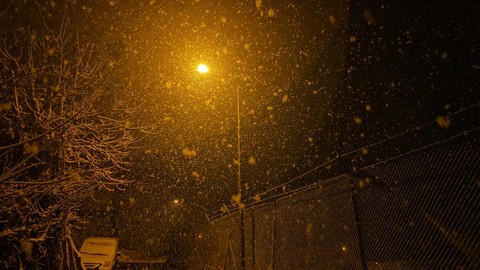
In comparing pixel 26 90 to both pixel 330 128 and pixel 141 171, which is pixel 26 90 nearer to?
pixel 141 171

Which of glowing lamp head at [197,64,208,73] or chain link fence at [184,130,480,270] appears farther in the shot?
glowing lamp head at [197,64,208,73]

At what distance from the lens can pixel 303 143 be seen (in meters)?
33.4

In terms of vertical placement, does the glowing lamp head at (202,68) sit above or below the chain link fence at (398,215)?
above

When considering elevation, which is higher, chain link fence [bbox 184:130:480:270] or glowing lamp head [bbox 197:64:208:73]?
glowing lamp head [bbox 197:64:208:73]

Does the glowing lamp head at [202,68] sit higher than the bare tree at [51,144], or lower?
higher

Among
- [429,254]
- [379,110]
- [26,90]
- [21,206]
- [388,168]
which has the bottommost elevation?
[429,254]

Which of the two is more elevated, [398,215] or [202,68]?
[202,68]

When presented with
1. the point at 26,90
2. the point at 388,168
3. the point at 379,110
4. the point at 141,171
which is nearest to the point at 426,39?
the point at 379,110

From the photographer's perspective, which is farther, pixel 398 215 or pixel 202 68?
pixel 202 68

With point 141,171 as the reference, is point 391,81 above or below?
above

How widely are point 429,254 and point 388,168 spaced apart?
1.59m

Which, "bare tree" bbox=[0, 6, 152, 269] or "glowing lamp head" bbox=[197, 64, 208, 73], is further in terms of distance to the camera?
"glowing lamp head" bbox=[197, 64, 208, 73]

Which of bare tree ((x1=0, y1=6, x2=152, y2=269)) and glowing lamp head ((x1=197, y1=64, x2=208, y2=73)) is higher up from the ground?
glowing lamp head ((x1=197, y1=64, x2=208, y2=73))

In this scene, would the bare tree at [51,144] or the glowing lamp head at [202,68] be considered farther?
the glowing lamp head at [202,68]
